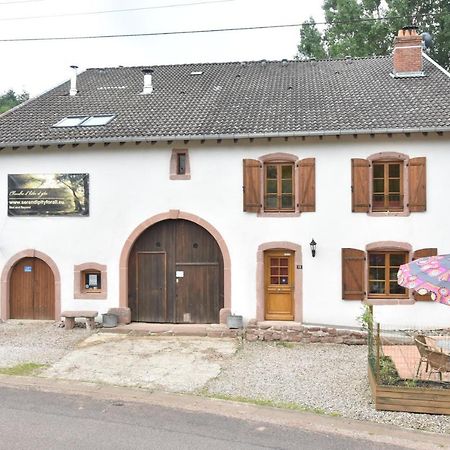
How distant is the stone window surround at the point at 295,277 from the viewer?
12984 mm

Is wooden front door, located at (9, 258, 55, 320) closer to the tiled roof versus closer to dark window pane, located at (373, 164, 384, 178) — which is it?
the tiled roof

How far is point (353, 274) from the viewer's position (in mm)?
12758

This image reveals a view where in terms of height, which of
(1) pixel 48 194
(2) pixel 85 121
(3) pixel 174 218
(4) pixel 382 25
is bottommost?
(3) pixel 174 218

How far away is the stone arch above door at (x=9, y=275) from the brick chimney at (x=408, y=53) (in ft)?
39.1

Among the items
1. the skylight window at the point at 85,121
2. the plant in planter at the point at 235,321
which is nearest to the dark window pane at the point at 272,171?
the plant in planter at the point at 235,321

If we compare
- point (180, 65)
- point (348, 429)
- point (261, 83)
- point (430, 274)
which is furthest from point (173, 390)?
point (180, 65)

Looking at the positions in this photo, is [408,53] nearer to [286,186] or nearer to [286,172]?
[286,172]

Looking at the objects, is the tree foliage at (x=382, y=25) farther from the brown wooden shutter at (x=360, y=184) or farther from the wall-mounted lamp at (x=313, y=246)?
the wall-mounted lamp at (x=313, y=246)

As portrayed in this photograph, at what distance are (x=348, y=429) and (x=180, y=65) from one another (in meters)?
16.2

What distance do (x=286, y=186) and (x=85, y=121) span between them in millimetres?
6178

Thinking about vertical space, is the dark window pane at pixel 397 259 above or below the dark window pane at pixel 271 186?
below

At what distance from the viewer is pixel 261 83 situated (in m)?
16.9

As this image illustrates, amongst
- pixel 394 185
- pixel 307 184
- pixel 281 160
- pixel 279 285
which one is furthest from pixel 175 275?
pixel 394 185

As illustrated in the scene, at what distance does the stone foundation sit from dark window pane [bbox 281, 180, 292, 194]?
11.3 feet
